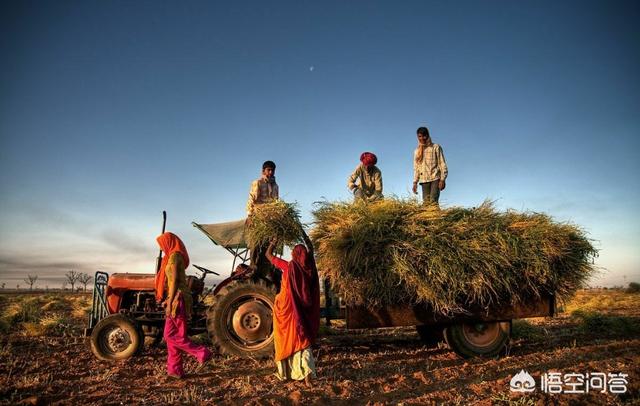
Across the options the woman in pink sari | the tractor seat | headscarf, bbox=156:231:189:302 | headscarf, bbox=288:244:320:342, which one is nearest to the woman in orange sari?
headscarf, bbox=288:244:320:342

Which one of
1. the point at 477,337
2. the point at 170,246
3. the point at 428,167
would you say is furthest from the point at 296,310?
the point at 428,167

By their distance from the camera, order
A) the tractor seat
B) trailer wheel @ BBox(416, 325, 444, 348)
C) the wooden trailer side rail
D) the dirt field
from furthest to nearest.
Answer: trailer wheel @ BBox(416, 325, 444, 348)
the tractor seat
the wooden trailer side rail
the dirt field

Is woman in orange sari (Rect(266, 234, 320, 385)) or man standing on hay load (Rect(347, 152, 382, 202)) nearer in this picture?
woman in orange sari (Rect(266, 234, 320, 385))

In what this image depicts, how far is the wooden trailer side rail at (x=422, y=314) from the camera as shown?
4.79m

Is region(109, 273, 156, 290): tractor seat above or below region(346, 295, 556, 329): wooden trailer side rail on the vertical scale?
above

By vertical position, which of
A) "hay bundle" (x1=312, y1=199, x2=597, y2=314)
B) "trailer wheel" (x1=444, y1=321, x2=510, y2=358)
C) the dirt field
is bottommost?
the dirt field

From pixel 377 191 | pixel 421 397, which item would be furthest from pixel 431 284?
pixel 377 191

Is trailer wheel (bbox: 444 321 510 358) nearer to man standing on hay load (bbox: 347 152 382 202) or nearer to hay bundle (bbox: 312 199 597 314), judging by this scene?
hay bundle (bbox: 312 199 597 314)

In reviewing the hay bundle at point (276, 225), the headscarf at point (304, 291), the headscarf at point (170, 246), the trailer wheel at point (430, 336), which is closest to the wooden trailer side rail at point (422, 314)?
the headscarf at point (304, 291)

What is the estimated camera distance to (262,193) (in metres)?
6.35

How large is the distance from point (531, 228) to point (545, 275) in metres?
0.64

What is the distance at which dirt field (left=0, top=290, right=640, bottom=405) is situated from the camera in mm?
3584

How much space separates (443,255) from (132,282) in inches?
202

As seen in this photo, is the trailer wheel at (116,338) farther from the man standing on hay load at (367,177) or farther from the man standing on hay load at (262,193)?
the man standing on hay load at (367,177)
